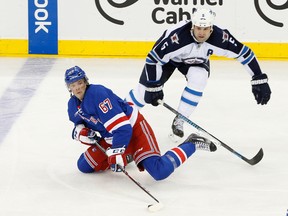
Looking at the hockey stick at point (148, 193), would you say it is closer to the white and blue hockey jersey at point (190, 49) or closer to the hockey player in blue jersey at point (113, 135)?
the hockey player in blue jersey at point (113, 135)

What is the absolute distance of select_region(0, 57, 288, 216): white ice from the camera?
4270mm

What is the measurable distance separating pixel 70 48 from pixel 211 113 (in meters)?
2.07

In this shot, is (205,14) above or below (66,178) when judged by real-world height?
above

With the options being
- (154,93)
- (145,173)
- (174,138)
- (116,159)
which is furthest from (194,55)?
(116,159)

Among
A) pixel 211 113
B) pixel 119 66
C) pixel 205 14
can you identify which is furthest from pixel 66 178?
pixel 119 66

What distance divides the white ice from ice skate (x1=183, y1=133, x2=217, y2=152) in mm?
142

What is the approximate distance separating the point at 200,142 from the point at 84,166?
2.13 ft

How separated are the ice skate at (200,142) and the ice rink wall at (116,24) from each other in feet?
9.49

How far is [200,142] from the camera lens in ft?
15.6

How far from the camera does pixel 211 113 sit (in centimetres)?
605

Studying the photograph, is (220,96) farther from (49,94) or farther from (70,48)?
(70,48)

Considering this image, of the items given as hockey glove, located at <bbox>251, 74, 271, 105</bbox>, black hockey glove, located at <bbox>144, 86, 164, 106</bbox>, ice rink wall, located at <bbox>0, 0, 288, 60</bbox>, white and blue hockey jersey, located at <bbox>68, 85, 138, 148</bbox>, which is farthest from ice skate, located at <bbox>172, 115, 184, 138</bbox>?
ice rink wall, located at <bbox>0, 0, 288, 60</bbox>

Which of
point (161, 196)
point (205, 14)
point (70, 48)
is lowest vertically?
point (70, 48)

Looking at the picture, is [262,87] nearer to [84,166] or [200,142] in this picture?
[200,142]
